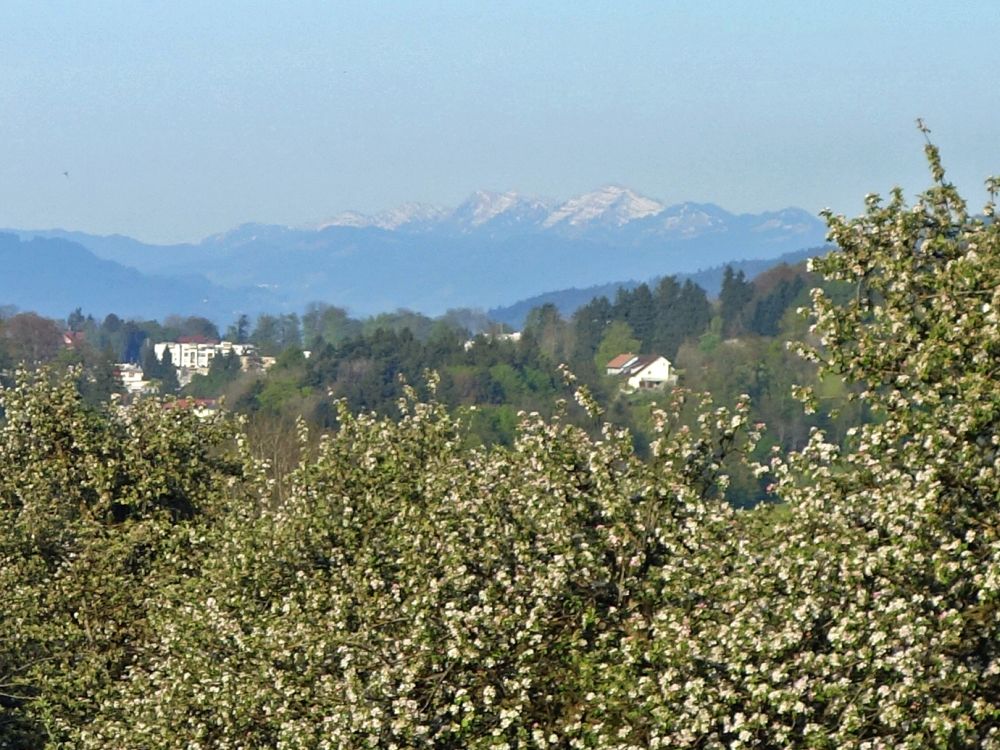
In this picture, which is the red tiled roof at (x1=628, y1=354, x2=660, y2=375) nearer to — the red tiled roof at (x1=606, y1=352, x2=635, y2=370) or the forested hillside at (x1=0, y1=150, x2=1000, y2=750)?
the red tiled roof at (x1=606, y1=352, x2=635, y2=370)

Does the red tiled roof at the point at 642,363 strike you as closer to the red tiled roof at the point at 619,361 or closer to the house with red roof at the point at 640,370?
the house with red roof at the point at 640,370

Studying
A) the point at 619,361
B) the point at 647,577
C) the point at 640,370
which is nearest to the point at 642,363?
the point at 640,370

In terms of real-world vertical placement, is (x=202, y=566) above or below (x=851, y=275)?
below

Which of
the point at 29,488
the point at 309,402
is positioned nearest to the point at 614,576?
the point at 29,488

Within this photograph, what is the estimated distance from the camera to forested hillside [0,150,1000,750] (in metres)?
11.8

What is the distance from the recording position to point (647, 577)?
14664 mm

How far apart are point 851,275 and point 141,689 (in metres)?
8.62

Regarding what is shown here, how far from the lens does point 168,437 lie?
2528cm

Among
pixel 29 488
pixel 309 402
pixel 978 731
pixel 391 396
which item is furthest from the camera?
pixel 391 396

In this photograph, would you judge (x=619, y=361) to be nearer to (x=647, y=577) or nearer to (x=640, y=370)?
(x=640, y=370)

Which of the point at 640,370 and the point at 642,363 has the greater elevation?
the point at 642,363

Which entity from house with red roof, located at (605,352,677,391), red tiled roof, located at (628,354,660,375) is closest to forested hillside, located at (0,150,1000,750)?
house with red roof, located at (605,352,677,391)

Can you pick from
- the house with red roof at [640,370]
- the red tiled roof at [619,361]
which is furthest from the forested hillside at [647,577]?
the red tiled roof at [619,361]

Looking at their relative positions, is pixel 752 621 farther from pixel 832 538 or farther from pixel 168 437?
pixel 168 437
